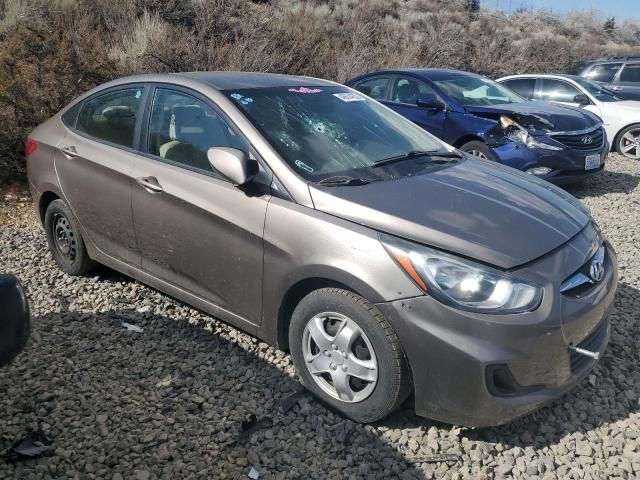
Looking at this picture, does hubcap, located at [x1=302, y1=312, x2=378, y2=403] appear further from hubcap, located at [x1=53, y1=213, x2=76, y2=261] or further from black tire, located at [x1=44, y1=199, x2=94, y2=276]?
hubcap, located at [x1=53, y1=213, x2=76, y2=261]

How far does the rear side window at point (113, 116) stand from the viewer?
400cm

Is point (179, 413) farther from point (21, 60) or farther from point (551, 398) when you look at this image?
point (21, 60)

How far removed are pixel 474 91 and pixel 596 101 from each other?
375 cm

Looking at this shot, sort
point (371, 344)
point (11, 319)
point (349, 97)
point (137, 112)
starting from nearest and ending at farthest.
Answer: point (11, 319)
point (371, 344)
point (137, 112)
point (349, 97)

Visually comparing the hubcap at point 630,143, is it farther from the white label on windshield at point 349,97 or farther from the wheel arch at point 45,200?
the wheel arch at point 45,200

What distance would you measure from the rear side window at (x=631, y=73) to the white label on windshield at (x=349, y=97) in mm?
11636

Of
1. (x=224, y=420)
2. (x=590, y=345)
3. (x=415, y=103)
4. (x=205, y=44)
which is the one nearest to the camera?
(x=590, y=345)

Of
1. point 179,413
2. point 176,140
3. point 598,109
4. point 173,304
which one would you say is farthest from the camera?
point 598,109

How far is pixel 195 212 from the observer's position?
3420mm

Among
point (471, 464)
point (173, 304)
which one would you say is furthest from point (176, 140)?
point (471, 464)

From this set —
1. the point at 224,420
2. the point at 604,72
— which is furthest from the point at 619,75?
the point at 224,420

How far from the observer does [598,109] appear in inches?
412

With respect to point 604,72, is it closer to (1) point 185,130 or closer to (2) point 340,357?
(1) point 185,130

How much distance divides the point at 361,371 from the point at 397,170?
122 cm
